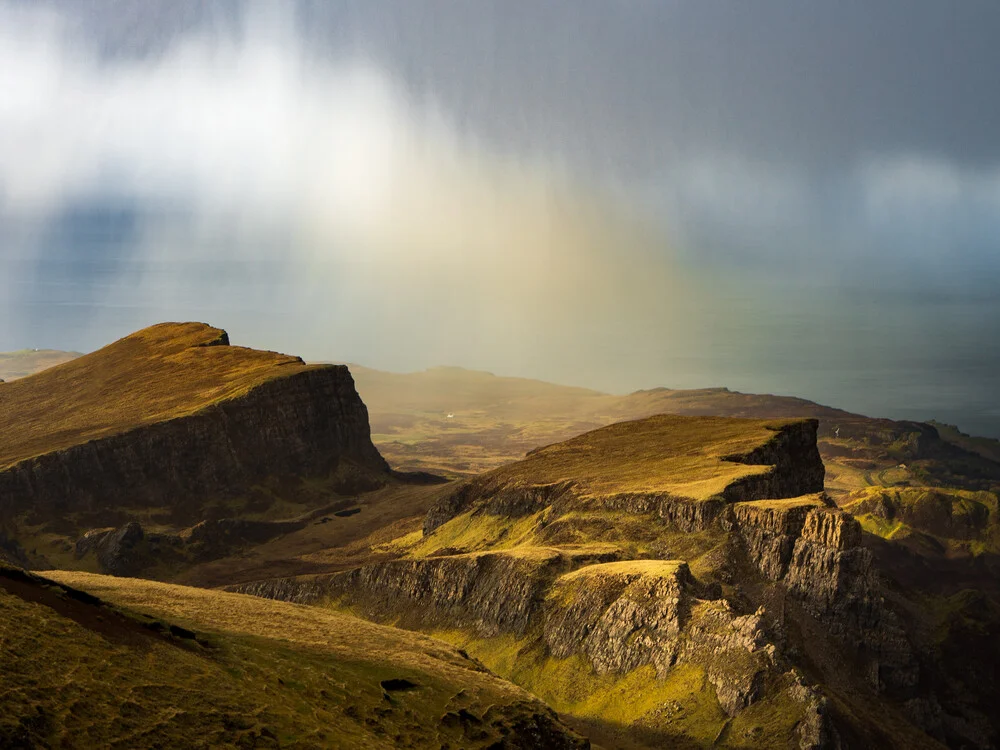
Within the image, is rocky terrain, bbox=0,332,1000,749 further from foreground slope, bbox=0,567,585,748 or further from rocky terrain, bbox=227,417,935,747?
foreground slope, bbox=0,567,585,748

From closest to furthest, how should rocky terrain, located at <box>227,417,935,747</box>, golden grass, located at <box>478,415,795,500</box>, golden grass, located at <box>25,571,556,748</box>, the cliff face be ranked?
golden grass, located at <box>25,571,556,748</box> < rocky terrain, located at <box>227,417,935,747</box> < the cliff face < golden grass, located at <box>478,415,795,500</box>

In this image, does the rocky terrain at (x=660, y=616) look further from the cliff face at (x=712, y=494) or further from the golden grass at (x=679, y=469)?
the golden grass at (x=679, y=469)

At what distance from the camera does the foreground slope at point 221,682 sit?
2494 inches

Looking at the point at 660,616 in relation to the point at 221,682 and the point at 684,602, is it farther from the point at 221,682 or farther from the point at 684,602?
the point at 221,682

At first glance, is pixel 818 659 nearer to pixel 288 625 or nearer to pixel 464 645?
pixel 464 645

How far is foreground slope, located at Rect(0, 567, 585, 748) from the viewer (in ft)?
208

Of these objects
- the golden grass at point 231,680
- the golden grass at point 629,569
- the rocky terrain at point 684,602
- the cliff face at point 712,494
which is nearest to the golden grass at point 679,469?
the rocky terrain at point 684,602

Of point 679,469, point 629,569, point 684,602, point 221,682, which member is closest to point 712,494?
point 629,569

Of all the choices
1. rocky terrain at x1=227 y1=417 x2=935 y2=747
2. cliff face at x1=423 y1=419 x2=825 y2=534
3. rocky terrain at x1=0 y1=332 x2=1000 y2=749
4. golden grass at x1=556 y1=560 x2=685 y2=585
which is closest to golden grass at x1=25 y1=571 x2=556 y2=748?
rocky terrain at x1=0 y1=332 x2=1000 y2=749

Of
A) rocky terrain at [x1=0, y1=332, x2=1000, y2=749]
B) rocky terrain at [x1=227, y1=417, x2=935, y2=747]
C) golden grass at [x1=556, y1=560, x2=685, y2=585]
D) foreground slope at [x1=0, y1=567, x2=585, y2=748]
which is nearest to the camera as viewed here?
foreground slope at [x1=0, y1=567, x2=585, y2=748]

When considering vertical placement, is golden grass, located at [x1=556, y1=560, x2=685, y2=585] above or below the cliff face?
below

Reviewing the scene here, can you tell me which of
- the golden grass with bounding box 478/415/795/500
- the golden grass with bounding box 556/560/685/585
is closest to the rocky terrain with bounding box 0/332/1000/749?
the golden grass with bounding box 556/560/685/585

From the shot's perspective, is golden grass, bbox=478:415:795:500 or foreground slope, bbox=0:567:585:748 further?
golden grass, bbox=478:415:795:500

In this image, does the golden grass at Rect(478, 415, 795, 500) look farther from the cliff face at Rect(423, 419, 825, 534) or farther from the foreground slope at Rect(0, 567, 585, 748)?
the foreground slope at Rect(0, 567, 585, 748)
